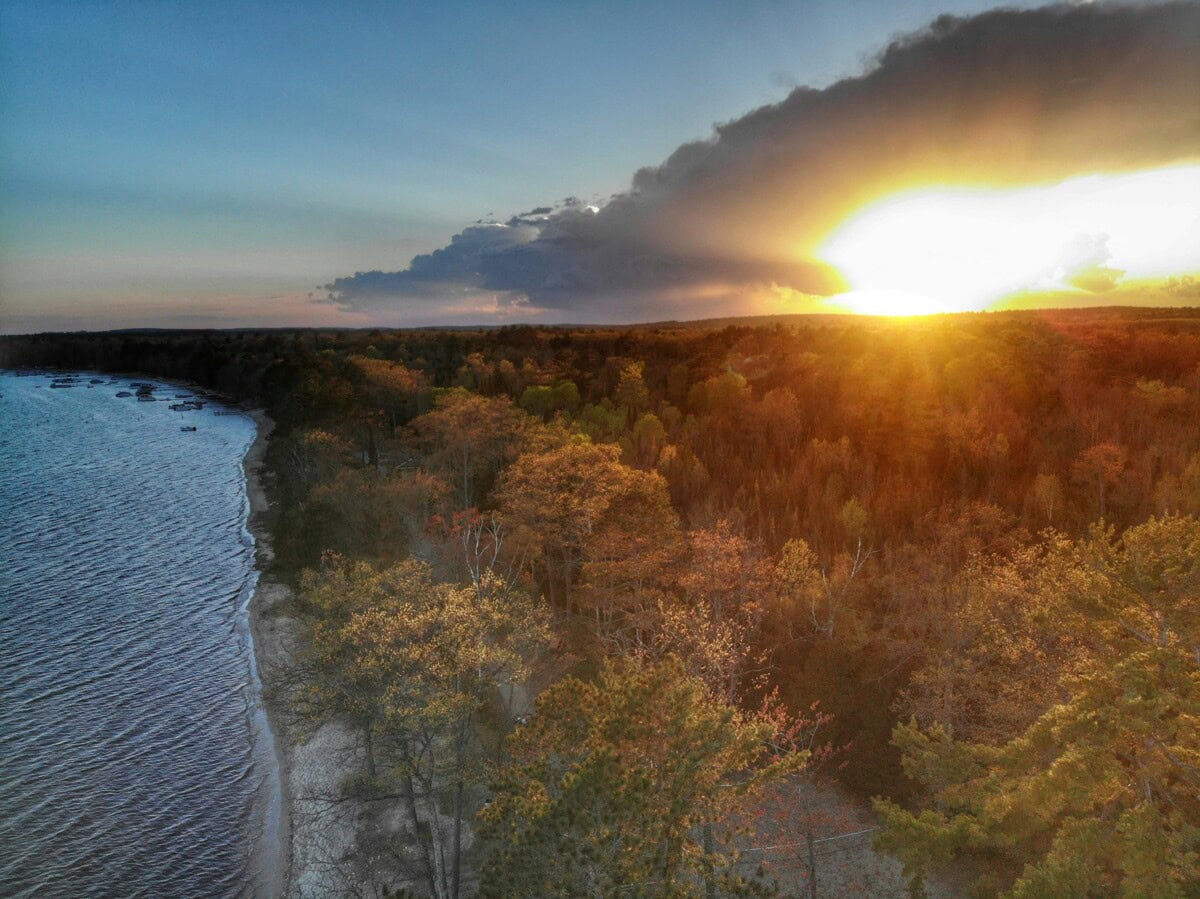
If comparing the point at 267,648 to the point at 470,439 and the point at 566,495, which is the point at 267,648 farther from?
the point at 470,439

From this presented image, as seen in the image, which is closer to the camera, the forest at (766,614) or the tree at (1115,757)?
the tree at (1115,757)

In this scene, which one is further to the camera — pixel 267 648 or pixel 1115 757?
pixel 267 648

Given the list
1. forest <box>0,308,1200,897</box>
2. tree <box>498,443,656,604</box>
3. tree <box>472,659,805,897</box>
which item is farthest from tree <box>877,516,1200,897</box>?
tree <box>498,443,656,604</box>

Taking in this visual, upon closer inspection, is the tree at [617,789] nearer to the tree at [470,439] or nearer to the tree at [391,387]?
the tree at [470,439]

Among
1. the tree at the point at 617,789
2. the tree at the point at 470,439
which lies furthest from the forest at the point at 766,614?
the tree at the point at 470,439

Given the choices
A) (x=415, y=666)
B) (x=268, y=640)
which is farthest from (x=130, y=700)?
(x=415, y=666)

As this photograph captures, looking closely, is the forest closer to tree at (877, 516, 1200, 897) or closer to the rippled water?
tree at (877, 516, 1200, 897)

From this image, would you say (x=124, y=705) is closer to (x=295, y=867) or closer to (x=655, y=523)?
(x=295, y=867)
